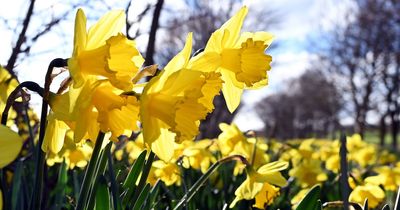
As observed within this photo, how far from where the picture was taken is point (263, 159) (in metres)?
2.51

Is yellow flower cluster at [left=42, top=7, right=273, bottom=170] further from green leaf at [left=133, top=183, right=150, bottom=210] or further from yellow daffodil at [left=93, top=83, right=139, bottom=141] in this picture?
green leaf at [left=133, top=183, right=150, bottom=210]

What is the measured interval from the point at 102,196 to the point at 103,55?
0.31 m

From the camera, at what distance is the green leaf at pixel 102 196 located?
1.00m

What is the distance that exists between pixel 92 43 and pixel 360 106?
76.7 ft

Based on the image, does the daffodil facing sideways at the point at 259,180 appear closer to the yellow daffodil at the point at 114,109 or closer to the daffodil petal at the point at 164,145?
the daffodil petal at the point at 164,145

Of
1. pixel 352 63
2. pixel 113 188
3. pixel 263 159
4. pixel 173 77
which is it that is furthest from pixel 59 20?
pixel 352 63

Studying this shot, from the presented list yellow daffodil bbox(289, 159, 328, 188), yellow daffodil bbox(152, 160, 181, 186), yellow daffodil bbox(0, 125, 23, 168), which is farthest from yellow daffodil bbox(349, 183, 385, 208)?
yellow daffodil bbox(0, 125, 23, 168)

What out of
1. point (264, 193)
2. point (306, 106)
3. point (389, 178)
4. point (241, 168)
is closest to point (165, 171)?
point (241, 168)

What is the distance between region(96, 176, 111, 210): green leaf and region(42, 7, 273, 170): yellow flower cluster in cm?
11

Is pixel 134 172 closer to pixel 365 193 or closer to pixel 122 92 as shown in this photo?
pixel 122 92

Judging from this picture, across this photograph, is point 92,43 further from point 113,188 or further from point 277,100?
point 277,100

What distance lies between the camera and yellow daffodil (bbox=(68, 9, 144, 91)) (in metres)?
0.86

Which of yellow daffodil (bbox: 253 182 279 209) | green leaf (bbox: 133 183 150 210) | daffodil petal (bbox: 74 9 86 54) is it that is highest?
daffodil petal (bbox: 74 9 86 54)

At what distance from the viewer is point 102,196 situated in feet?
3.33
